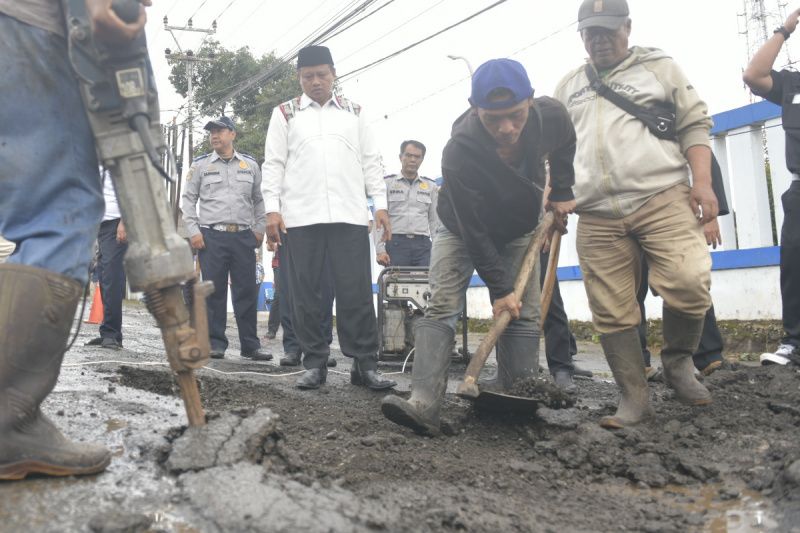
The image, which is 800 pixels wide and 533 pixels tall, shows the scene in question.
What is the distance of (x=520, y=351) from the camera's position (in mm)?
3865

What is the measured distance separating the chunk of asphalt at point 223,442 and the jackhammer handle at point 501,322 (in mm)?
1049

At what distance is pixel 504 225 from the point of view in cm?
371

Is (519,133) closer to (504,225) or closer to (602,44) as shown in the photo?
(504,225)

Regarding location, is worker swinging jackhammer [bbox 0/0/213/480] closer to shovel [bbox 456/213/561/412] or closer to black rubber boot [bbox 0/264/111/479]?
black rubber boot [bbox 0/264/111/479]

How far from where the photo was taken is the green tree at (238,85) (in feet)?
95.1

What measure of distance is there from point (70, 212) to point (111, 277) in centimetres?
445

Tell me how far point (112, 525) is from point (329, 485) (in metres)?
0.64

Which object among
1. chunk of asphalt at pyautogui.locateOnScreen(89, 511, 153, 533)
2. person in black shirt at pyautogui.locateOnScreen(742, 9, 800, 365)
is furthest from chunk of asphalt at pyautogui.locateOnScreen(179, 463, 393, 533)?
person in black shirt at pyautogui.locateOnScreen(742, 9, 800, 365)

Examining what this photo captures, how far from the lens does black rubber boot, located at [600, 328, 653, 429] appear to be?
3.49m

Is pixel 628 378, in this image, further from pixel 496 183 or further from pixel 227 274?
pixel 227 274

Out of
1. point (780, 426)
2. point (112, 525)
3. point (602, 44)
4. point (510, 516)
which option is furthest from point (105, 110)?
point (780, 426)

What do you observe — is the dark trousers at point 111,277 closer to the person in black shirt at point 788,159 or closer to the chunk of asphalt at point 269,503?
the chunk of asphalt at point 269,503

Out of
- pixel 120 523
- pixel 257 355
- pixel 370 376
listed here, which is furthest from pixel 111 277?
pixel 120 523

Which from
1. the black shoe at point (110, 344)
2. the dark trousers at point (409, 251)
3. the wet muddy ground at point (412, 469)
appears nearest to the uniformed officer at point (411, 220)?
the dark trousers at point (409, 251)
